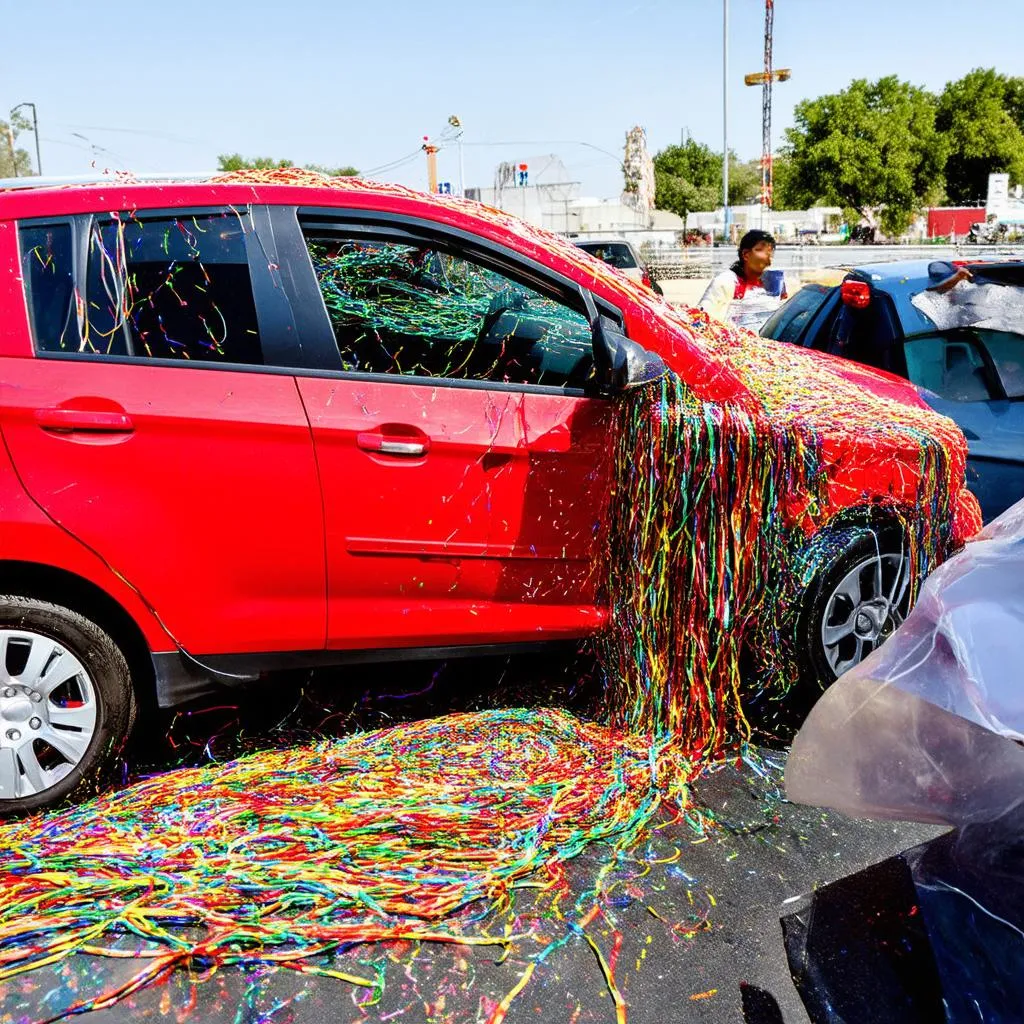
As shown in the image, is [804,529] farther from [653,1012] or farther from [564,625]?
[653,1012]

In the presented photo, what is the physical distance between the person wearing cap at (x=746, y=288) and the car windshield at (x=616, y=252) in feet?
38.7

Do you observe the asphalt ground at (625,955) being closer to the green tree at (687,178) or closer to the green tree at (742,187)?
the green tree at (687,178)

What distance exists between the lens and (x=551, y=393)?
11.0ft

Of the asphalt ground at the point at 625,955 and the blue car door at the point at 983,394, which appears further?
the blue car door at the point at 983,394

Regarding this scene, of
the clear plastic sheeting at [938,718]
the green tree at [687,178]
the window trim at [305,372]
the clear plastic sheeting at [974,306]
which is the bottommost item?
the clear plastic sheeting at [938,718]

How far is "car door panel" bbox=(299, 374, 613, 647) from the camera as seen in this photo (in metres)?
3.15

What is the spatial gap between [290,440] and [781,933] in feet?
6.30

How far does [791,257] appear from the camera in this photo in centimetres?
2734

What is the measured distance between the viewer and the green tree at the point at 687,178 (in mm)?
95875

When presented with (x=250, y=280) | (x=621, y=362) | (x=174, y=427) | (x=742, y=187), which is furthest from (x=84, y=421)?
(x=742, y=187)

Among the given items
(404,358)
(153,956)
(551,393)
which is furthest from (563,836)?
(404,358)

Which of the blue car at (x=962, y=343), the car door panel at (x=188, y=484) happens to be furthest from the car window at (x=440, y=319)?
the blue car at (x=962, y=343)

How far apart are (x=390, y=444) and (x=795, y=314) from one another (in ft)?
11.3

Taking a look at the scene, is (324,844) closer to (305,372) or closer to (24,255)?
(305,372)
